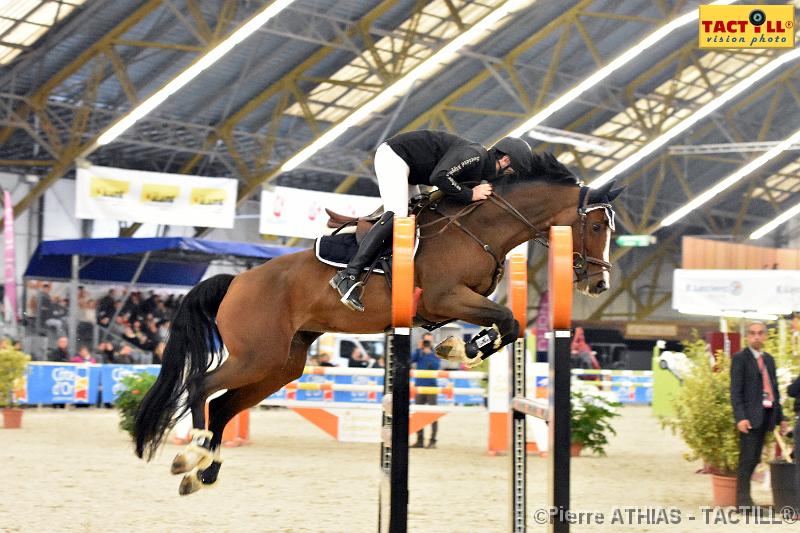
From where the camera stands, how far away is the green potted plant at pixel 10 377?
13.1 metres

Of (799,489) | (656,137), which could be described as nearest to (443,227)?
(799,489)

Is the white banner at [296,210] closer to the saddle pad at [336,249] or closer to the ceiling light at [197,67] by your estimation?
the ceiling light at [197,67]

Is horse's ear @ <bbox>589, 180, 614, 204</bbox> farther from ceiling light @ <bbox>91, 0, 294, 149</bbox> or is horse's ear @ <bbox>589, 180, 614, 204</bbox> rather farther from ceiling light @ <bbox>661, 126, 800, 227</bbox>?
ceiling light @ <bbox>661, 126, 800, 227</bbox>

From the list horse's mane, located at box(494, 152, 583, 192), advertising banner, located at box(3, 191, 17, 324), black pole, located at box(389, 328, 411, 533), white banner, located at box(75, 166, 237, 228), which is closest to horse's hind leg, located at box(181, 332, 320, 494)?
horse's mane, located at box(494, 152, 583, 192)

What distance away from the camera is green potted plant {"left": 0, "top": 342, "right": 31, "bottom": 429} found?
42.9ft

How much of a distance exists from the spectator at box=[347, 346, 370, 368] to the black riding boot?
1298 centimetres

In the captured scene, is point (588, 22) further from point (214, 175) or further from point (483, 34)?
point (214, 175)

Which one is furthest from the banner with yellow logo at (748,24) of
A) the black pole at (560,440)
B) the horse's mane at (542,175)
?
the black pole at (560,440)

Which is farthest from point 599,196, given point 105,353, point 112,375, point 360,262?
point 105,353

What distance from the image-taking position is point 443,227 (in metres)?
5.38

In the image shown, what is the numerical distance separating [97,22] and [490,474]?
10.8m

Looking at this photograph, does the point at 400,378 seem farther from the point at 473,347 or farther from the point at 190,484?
the point at 190,484

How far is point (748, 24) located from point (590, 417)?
25.7 ft

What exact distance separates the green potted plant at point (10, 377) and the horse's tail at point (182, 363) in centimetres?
778
